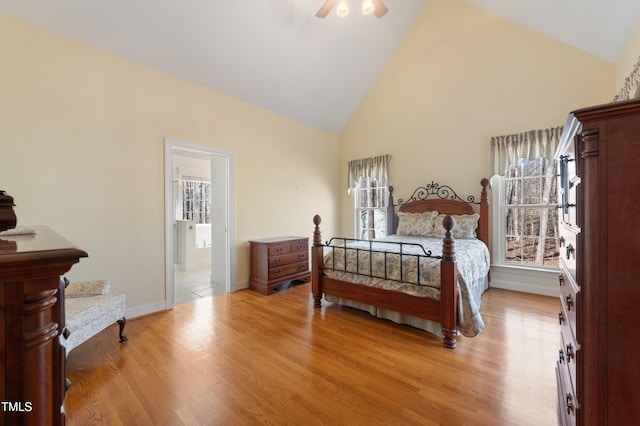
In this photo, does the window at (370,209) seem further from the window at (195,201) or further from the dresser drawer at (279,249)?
the window at (195,201)

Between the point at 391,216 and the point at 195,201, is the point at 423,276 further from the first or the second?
the point at 195,201

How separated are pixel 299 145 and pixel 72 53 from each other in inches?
122

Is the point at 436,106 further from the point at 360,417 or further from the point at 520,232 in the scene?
the point at 360,417

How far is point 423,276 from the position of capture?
100 inches

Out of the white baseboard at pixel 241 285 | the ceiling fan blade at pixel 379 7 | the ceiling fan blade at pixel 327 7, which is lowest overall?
the white baseboard at pixel 241 285

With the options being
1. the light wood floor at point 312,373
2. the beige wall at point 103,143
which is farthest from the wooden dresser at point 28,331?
the beige wall at point 103,143

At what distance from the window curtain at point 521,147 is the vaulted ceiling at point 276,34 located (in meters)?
0.97

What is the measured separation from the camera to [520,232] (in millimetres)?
3939

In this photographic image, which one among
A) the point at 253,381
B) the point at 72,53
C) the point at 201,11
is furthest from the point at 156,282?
the point at 201,11

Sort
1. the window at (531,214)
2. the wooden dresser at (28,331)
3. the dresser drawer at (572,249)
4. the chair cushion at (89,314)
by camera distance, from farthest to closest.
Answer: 1. the window at (531,214)
2. the chair cushion at (89,314)
3. the dresser drawer at (572,249)
4. the wooden dresser at (28,331)

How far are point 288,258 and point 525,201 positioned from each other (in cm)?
350

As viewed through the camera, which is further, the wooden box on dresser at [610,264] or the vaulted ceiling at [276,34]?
the vaulted ceiling at [276,34]

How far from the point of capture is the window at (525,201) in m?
3.68

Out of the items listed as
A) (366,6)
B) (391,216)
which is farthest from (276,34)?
(391,216)
